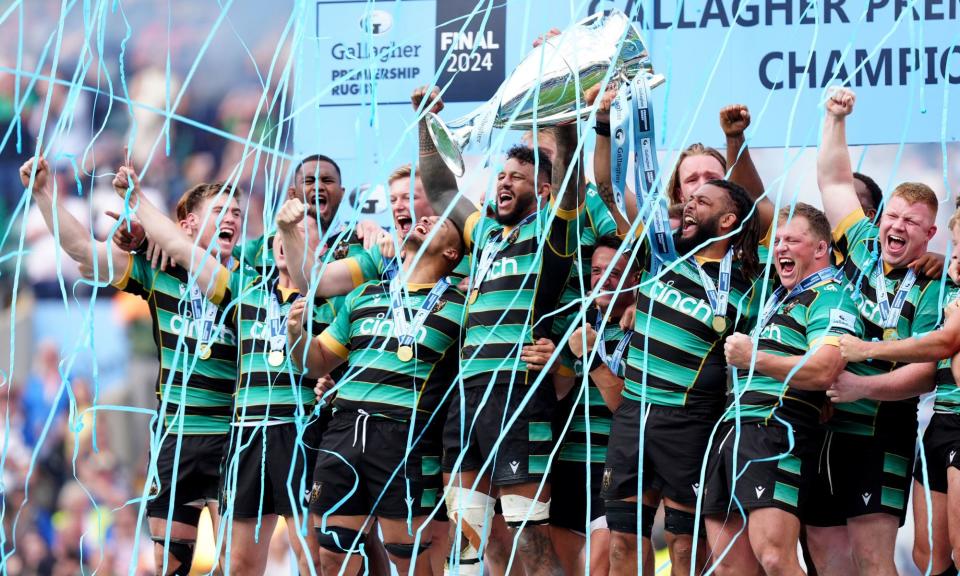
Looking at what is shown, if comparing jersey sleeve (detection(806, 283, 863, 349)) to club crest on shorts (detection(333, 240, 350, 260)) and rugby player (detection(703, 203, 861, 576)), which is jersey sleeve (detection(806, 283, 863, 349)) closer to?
rugby player (detection(703, 203, 861, 576))

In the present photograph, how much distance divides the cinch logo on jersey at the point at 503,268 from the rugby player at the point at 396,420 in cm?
20

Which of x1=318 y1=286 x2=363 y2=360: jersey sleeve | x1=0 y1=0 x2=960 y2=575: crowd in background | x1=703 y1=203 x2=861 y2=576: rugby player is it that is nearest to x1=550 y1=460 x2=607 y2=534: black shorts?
x1=703 y1=203 x2=861 y2=576: rugby player

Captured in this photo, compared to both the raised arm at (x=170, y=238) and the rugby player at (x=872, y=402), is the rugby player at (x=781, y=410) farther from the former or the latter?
the raised arm at (x=170, y=238)

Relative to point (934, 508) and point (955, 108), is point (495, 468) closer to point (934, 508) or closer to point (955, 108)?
point (934, 508)

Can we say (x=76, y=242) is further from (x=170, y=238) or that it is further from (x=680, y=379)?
(x=680, y=379)

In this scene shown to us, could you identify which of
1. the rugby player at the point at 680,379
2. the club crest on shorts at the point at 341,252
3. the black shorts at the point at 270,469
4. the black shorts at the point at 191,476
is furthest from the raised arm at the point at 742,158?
the black shorts at the point at 191,476

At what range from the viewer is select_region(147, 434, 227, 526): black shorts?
12.2 feet

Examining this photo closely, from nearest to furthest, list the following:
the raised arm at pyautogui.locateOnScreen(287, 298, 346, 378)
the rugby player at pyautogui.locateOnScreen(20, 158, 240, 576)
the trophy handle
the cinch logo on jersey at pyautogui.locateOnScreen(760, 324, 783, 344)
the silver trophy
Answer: the silver trophy < the cinch logo on jersey at pyautogui.locateOnScreen(760, 324, 783, 344) < the trophy handle < the raised arm at pyautogui.locateOnScreen(287, 298, 346, 378) < the rugby player at pyautogui.locateOnScreen(20, 158, 240, 576)

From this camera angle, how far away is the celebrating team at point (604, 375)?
2904 mm

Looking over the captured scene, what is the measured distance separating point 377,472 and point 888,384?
1.41 meters

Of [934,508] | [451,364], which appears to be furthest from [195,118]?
[934,508]

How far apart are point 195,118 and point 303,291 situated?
1.59 meters

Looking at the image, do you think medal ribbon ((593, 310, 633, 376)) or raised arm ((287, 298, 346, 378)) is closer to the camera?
medal ribbon ((593, 310, 633, 376))

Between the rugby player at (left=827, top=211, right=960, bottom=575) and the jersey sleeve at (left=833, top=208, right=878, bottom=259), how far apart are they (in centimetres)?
22
